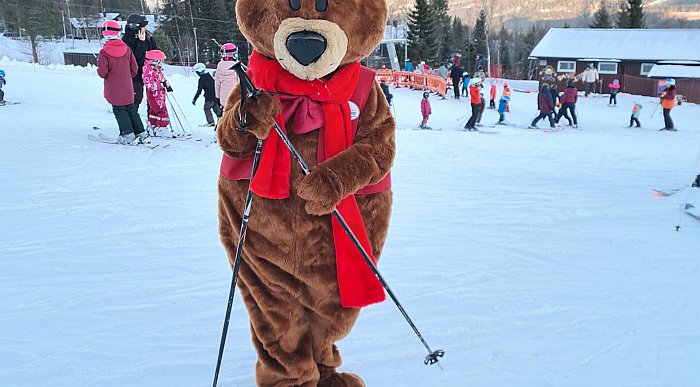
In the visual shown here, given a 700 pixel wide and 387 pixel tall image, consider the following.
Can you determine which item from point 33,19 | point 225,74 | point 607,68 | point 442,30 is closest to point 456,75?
point 225,74

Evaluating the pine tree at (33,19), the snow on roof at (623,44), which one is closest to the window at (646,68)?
the snow on roof at (623,44)

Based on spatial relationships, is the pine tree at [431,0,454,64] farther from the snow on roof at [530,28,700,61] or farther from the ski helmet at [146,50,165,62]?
the ski helmet at [146,50,165,62]

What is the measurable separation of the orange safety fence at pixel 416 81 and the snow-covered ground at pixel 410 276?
14522mm

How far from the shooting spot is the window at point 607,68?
102 feet

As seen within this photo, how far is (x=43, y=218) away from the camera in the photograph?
5.23 m

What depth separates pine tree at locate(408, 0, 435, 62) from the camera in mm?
41062

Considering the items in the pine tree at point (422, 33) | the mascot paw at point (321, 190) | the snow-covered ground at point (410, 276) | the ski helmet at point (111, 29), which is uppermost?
the pine tree at point (422, 33)

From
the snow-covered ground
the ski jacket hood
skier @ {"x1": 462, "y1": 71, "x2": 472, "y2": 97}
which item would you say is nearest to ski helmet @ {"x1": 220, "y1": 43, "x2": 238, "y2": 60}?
the snow-covered ground

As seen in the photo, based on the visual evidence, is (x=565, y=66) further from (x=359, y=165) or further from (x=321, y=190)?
(x=321, y=190)

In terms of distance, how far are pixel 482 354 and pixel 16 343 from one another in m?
2.64

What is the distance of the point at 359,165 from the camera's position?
2.10 meters

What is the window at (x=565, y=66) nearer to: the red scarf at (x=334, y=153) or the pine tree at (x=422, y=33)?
the pine tree at (x=422, y=33)

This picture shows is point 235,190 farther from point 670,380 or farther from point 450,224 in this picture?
point 450,224

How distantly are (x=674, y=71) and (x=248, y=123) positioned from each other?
3293 cm
